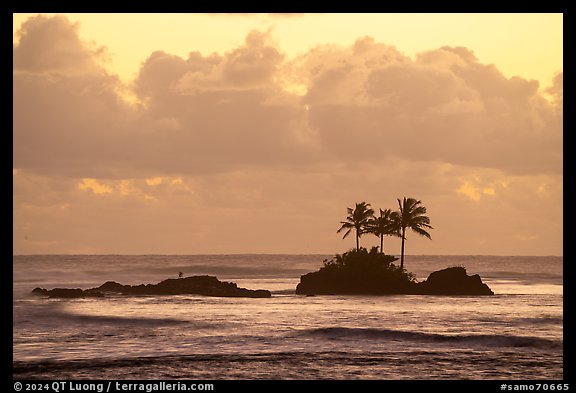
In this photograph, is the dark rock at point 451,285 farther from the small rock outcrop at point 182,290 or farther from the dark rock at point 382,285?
the small rock outcrop at point 182,290

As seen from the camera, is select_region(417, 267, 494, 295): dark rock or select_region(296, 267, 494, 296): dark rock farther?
select_region(417, 267, 494, 295): dark rock

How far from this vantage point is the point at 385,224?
87.9m

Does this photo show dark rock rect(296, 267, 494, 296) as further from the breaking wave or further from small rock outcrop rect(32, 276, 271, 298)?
the breaking wave

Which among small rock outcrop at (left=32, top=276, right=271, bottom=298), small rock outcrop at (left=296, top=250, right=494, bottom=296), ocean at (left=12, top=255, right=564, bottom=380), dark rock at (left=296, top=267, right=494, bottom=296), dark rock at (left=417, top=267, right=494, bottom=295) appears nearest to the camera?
ocean at (left=12, top=255, right=564, bottom=380)

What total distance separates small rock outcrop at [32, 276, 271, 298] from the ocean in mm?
5781

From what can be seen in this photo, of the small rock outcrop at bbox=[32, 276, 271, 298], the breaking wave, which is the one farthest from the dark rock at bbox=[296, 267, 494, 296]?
the breaking wave

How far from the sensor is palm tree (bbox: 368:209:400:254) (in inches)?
3418

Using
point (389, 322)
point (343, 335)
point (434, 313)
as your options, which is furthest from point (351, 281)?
point (343, 335)

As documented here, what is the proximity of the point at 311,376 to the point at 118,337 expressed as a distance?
17.2 meters

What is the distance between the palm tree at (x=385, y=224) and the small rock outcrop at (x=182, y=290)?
16.8m

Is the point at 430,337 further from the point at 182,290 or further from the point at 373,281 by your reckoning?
the point at 182,290

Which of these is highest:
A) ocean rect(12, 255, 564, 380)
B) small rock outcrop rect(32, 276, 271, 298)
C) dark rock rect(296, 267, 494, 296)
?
dark rock rect(296, 267, 494, 296)

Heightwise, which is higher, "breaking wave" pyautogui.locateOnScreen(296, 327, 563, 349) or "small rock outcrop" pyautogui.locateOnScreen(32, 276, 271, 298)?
"small rock outcrop" pyautogui.locateOnScreen(32, 276, 271, 298)
